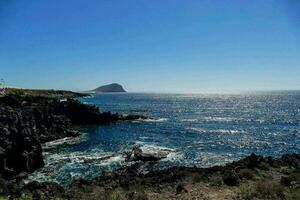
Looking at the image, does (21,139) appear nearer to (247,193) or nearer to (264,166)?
(264,166)

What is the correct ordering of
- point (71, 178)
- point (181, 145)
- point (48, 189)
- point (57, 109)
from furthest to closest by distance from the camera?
point (57, 109)
point (181, 145)
point (71, 178)
point (48, 189)

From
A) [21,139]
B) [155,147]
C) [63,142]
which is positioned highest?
[21,139]

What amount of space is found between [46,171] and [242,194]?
2430 cm

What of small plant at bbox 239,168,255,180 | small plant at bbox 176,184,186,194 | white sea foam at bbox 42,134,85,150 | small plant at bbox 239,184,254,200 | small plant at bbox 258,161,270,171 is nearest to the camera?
small plant at bbox 239,184,254,200

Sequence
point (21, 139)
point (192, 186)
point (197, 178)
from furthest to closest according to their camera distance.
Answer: point (21, 139) → point (197, 178) → point (192, 186)

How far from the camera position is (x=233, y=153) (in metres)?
52.3

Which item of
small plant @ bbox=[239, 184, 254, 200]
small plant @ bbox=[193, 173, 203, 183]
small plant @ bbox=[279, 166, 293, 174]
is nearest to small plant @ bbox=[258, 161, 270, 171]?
small plant @ bbox=[279, 166, 293, 174]

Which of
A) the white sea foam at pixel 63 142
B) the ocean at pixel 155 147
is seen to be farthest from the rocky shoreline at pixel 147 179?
the white sea foam at pixel 63 142

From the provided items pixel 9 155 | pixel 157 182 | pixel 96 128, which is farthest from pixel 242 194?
pixel 96 128

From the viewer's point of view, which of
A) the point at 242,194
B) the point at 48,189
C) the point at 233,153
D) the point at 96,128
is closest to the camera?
the point at 242,194

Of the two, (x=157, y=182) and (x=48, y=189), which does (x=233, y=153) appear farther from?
(x=48, y=189)

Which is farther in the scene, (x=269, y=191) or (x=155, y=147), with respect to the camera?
(x=155, y=147)

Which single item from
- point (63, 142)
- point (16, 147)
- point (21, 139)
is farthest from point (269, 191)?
point (63, 142)

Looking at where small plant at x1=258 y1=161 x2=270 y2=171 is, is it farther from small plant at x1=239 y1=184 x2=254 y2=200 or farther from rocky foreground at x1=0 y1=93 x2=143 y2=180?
rocky foreground at x1=0 y1=93 x2=143 y2=180
